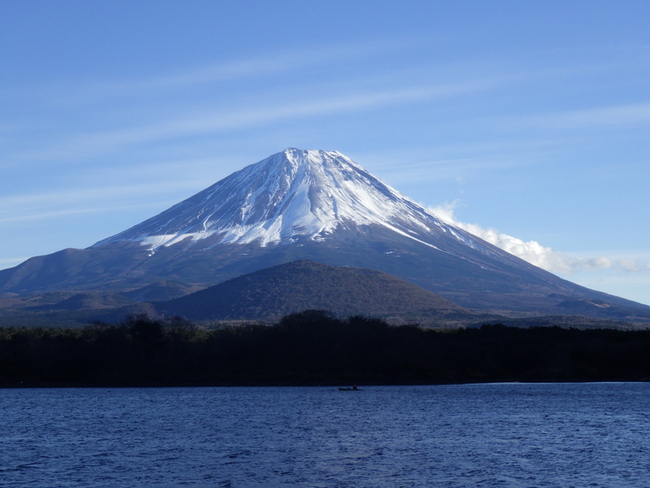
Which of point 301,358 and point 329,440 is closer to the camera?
point 329,440

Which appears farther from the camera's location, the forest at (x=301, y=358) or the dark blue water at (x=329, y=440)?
the forest at (x=301, y=358)

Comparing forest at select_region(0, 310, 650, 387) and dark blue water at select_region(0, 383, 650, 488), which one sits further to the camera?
forest at select_region(0, 310, 650, 387)

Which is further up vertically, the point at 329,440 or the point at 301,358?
the point at 301,358

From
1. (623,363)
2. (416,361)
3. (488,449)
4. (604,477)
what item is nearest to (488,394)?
(416,361)

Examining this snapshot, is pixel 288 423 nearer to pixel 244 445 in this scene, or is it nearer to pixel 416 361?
pixel 244 445

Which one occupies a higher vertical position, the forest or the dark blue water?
the forest
